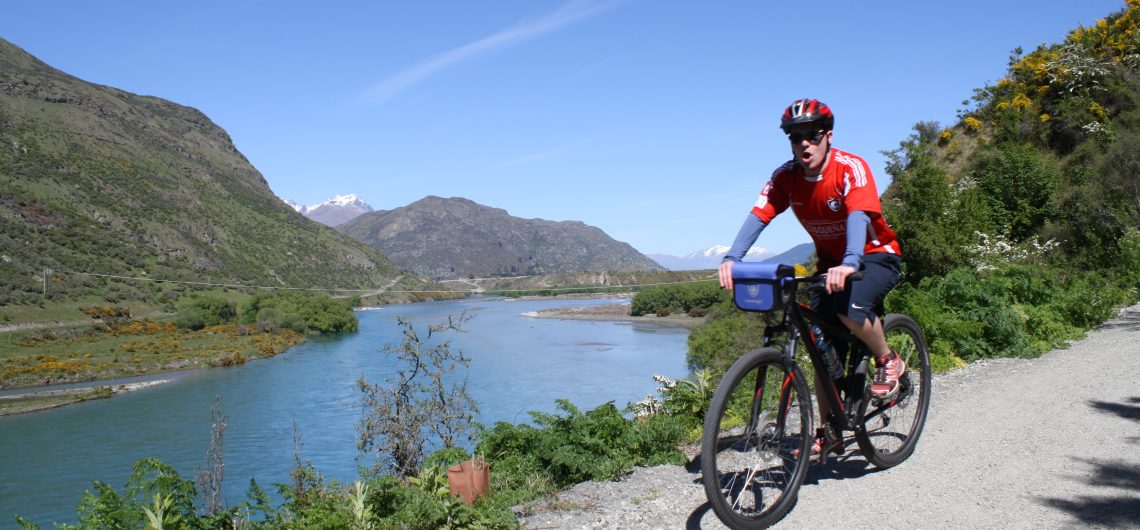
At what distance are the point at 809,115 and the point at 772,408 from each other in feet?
4.81

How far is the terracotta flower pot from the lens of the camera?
4.34 meters

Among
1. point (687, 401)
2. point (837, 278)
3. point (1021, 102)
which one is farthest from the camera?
point (1021, 102)

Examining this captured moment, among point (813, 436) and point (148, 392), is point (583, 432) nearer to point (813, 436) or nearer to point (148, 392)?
point (813, 436)

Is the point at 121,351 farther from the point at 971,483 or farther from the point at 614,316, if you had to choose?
the point at 971,483

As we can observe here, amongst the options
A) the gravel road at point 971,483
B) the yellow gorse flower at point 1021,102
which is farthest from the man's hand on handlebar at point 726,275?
the yellow gorse flower at point 1021,102

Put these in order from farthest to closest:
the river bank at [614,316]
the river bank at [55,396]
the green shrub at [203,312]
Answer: the river bank at [614,316] < the green shrub at [203,312] < the river bank at [55,396]

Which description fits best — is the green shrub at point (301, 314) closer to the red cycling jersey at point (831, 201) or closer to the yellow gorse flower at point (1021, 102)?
the yellow gorse flower at point (1021, 102)

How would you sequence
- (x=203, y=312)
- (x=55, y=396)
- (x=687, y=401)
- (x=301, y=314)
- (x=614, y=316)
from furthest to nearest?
(x=614, y=316) < (x=301, y=314) < (x=203, y=312) < (x=55, y=396) < (x=687, y=401)

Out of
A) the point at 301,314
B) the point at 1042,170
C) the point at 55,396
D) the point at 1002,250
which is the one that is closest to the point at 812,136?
the point at 1002,250

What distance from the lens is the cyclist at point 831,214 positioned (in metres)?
3.67

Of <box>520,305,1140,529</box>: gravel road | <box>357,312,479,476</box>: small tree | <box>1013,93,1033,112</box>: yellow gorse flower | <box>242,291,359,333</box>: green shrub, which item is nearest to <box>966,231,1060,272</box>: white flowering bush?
<box>357,312,479,476</box>: small tree

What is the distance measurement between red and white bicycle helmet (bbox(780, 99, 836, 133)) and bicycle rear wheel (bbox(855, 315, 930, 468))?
5.04 ft

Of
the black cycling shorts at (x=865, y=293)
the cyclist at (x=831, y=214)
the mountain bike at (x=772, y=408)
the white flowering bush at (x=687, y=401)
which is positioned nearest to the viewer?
the mountain bike at (x=772, y=408)

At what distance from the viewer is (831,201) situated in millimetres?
3756
